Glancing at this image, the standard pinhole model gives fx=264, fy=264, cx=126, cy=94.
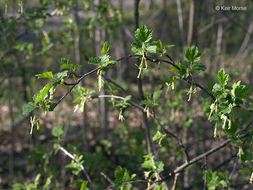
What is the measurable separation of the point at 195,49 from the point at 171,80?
0.20 m

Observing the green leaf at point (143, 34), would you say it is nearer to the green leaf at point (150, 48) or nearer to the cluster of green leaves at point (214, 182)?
the green leaf at point (150, 48)

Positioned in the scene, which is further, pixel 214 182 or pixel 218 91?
pixel 214 182

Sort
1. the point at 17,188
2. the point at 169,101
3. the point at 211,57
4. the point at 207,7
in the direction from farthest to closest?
the point at 207,7
the point at 211,57
the point at 169,101
the point at 17,188

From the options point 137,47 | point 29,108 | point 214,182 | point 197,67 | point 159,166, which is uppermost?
point 137,47

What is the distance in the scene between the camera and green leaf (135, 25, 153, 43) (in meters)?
1.25

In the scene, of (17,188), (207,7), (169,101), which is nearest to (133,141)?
(169,101)

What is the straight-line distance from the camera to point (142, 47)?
1.25 m

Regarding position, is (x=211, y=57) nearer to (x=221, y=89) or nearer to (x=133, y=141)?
(x=133, y=141)

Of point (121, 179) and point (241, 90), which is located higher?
point (241, 90)

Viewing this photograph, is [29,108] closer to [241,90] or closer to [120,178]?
[120,178]

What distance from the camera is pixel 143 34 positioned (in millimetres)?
1256

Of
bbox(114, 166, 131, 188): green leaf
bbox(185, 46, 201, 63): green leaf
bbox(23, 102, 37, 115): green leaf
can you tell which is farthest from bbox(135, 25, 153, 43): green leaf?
bbox(114, 166, 131, 188): green leaf

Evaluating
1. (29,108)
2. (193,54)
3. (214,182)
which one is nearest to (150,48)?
(193,54)

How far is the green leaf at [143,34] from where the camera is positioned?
49.1 inches
